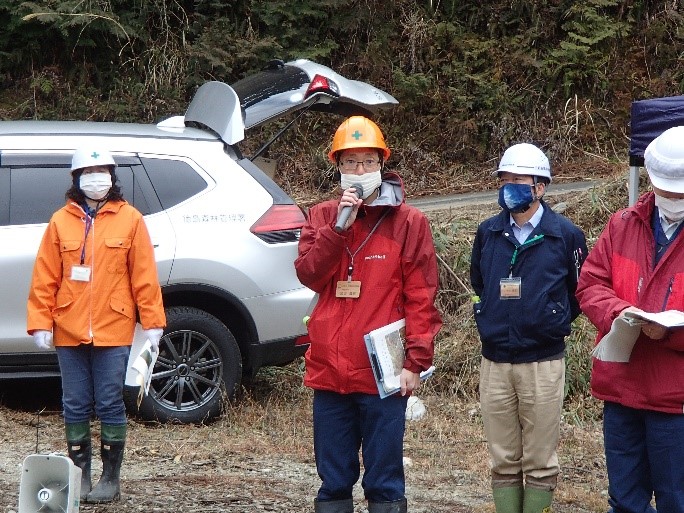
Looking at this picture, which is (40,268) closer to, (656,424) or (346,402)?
(346,402)

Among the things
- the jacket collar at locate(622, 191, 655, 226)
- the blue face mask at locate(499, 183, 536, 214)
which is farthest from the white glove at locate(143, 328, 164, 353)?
the jacket collar at locate(622, 191, 655, 226)

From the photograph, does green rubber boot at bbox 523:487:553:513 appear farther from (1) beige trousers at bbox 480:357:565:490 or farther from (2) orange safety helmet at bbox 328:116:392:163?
(2) orange safety helmet at bbox 328:116:392:163

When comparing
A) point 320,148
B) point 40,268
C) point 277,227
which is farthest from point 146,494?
point 320,148

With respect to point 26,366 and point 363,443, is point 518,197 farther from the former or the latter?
point 26,366

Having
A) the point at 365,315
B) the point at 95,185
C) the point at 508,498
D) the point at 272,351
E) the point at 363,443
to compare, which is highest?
the point at 95,185

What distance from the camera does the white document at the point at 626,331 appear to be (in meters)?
4.03

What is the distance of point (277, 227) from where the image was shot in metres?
7.53

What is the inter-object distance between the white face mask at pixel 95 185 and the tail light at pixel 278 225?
1.90 metres

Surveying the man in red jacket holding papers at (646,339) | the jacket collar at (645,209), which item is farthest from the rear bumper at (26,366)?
the jacket collar at (645,209)

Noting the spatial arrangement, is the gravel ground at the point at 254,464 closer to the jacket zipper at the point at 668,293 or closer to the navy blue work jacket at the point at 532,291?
Result: the navy blue work jacket at the point at 532,291

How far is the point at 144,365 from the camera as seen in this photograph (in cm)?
545

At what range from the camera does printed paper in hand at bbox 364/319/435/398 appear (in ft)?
15.1

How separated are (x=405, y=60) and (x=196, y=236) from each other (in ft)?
30.8

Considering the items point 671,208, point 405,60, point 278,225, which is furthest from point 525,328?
point 405,60
